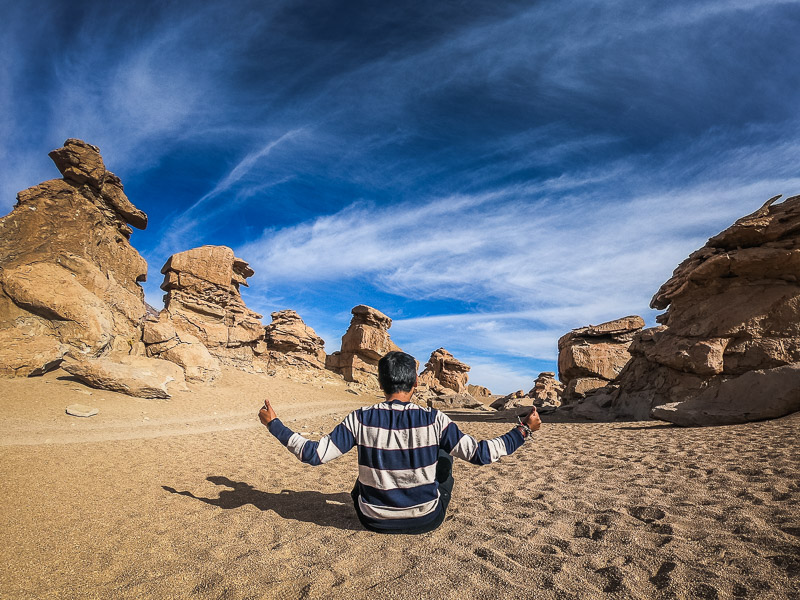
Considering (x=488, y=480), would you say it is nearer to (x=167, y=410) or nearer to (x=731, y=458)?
(x=731, y=458)

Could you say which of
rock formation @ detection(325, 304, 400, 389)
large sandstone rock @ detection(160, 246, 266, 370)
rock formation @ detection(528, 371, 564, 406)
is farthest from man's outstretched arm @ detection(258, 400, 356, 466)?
rock formation @ detection(528, 371, 564, 406)

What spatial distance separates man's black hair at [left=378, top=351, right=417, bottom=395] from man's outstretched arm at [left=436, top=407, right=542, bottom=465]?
1.26 feet

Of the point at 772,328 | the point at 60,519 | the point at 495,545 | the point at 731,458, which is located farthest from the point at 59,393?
the point at 772,328

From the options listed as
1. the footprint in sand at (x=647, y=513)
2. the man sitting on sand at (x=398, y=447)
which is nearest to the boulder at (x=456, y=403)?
the footprint in sand at (x=647, y=513)

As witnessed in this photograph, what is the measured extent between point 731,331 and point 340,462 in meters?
12.7

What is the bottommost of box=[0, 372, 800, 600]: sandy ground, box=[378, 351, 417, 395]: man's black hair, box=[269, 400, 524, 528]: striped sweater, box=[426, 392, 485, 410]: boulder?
box=[426, 392, 485, 410]: boulder

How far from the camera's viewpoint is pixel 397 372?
305 cm

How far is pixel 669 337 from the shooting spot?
1331 cm

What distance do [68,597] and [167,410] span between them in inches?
521

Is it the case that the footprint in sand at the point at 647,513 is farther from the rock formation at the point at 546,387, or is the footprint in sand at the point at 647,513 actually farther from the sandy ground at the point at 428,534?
the rock formation at the point at 546,387

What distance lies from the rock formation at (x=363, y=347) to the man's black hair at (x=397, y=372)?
104ft

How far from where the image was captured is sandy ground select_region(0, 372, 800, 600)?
7.89 feet

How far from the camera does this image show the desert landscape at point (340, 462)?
2555 millimetres

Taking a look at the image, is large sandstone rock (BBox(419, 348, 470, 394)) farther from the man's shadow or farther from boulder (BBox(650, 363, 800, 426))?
the man's shadow
